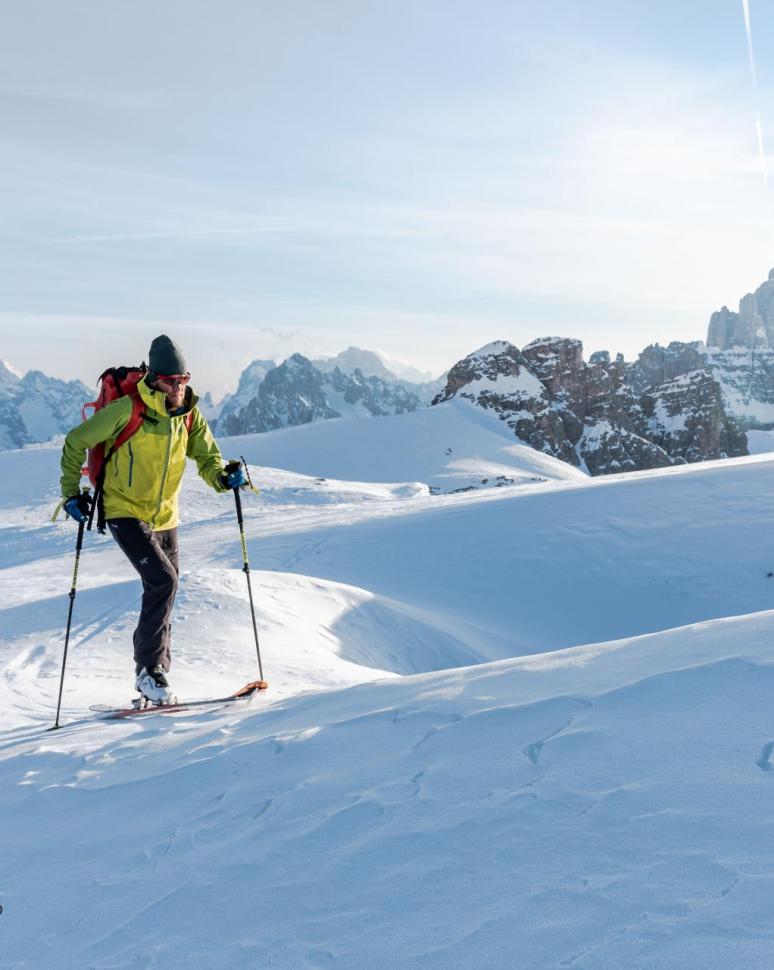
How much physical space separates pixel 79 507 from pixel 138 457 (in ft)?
1.84

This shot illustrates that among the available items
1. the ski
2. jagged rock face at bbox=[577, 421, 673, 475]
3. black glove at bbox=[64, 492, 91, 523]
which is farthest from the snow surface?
jagged rock face at bbox=[577, 421, 673, 475]

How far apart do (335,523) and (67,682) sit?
36.5 ft

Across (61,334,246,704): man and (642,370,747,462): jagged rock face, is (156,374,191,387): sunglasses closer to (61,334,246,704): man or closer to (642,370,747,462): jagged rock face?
(61,334,246,704): man

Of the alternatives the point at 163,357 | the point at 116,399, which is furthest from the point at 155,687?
the point at 163,357

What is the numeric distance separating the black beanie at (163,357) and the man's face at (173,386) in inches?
1.8

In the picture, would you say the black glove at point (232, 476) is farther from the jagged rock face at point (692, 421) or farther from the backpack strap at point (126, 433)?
the jagged rock face at point (692, 421)

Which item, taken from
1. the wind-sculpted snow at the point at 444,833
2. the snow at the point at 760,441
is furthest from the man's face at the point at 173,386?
the snow at the point at 760,441

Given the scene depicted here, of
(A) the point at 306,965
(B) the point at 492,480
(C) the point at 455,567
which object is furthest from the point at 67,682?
(B) the point at 492,480

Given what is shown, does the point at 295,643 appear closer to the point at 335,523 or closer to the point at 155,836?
the point at 155,836

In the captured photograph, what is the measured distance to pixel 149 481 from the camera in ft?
19.3

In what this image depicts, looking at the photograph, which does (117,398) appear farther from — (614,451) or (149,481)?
(614,451)

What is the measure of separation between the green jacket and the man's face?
0.05 m

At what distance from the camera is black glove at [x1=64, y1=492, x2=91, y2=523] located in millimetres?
5773

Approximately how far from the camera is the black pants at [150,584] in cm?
585
